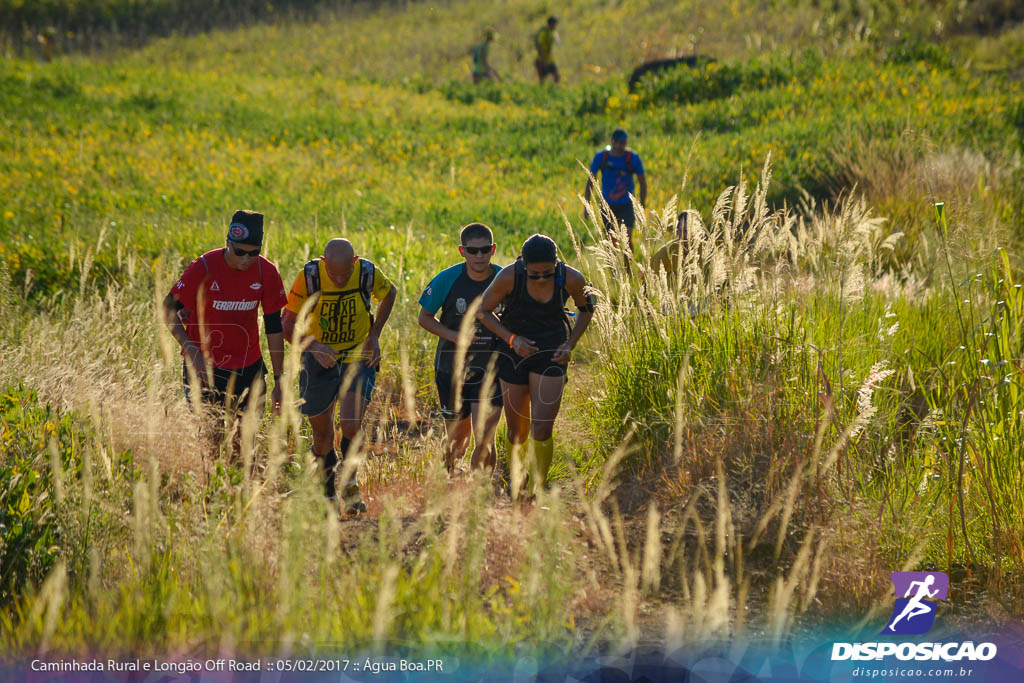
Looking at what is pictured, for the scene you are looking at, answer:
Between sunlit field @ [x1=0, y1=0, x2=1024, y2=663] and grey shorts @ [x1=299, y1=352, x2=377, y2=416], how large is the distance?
0.87 ft

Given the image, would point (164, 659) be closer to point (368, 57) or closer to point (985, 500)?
point (985, 500)

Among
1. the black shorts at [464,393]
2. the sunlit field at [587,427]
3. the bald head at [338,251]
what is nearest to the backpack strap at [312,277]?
the bald head at [338,251]

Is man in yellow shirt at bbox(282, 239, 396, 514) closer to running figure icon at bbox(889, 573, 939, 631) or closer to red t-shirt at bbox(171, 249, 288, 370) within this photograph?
red t-shirt at bbox(171, 249, 288, 370)

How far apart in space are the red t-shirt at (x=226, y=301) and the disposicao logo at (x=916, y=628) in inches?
148

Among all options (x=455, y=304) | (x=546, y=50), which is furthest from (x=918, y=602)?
(x=546, y=50)

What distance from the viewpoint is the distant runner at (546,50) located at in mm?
22938

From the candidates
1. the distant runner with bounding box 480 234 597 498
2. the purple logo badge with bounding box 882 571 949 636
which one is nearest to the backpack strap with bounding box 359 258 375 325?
the distant runner with bounding box 480 234 597 498

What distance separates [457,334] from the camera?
5480 mm

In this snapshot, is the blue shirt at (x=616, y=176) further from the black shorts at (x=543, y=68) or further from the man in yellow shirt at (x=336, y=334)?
the black shorts at (x=543, y=68)

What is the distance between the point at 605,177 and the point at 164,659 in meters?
8.07

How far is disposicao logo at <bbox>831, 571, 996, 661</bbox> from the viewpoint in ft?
11.2

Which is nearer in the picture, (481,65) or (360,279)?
(360,279)

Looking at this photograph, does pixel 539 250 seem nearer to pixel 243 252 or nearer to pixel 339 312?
pixel 339 312

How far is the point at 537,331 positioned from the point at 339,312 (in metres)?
1.23
